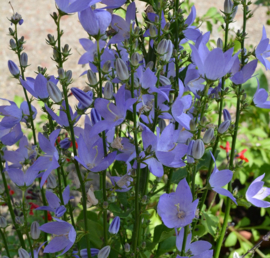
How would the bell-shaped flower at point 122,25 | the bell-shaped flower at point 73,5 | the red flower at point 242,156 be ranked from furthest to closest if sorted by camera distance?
1. the red flower at point 242,156
2. the bell-shaped flower at point 122,25
3. the bell-shaped flower at point 73,5

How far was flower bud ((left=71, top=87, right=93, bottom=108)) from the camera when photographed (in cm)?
54

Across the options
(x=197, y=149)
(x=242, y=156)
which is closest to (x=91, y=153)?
(x=197, y=149)

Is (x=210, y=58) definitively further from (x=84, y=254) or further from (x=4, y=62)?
(x=4, y=62)

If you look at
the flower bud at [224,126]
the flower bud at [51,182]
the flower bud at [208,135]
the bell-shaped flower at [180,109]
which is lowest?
the flower bud at [51,182]

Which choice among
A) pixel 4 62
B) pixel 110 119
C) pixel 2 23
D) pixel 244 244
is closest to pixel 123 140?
pixel 110 119

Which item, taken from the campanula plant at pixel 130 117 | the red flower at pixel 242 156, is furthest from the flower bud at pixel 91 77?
the red flower at pixel 242 156

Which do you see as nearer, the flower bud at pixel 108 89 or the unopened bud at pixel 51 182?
the flower bud at pixel 108 89

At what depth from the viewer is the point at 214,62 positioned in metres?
0.56

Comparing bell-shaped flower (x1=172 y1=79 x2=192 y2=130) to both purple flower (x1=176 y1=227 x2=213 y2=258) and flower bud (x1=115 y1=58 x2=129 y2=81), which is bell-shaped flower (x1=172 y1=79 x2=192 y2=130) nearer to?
flower bud (x1=115 y1=58 x2=129 y2=81)

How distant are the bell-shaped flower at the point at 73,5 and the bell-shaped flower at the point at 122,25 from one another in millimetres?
143

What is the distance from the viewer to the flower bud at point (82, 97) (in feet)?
1.77

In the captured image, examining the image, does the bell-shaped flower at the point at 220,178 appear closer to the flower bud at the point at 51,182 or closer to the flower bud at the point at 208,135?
the flower bud at the point at 208,135

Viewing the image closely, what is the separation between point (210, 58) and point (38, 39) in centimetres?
328

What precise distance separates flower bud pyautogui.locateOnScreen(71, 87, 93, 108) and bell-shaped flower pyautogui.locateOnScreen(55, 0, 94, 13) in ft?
0.40
